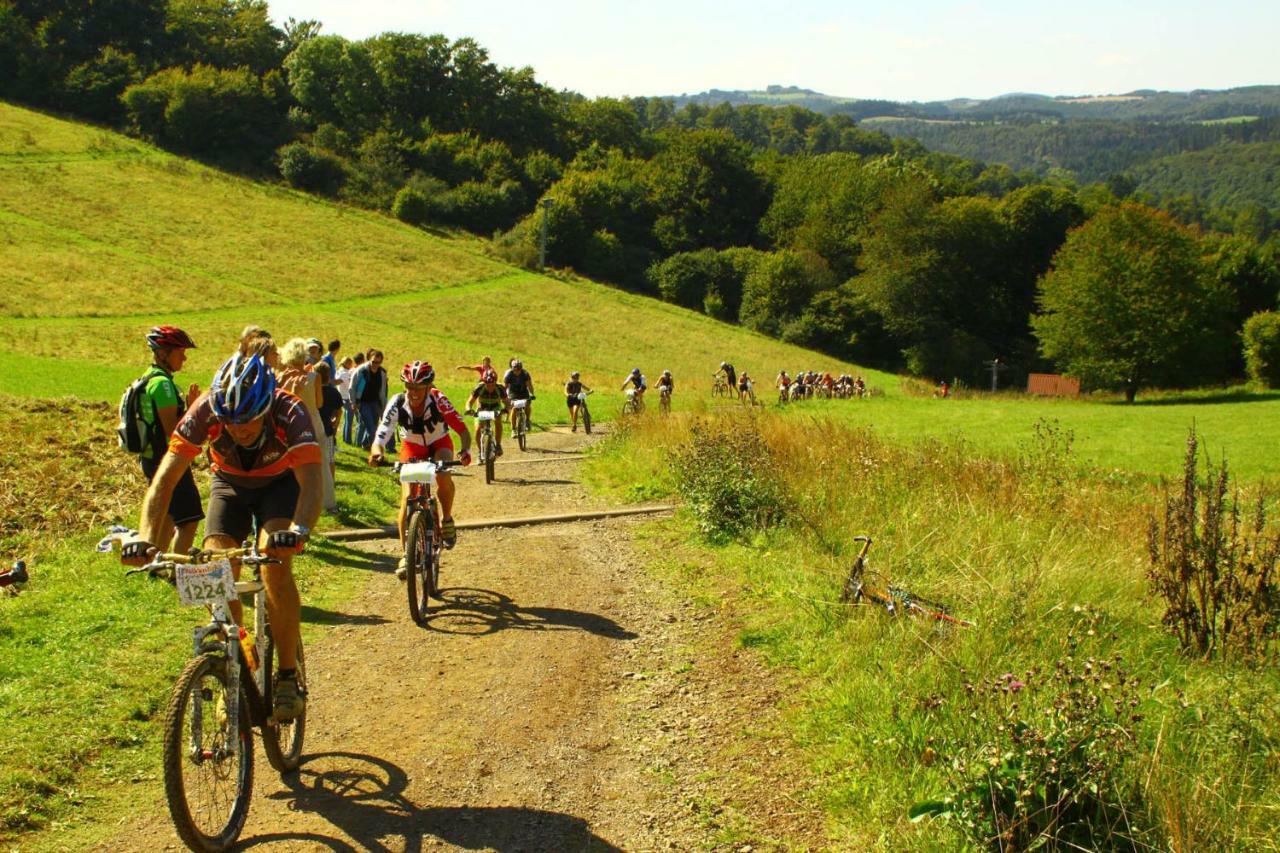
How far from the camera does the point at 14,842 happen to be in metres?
4.54

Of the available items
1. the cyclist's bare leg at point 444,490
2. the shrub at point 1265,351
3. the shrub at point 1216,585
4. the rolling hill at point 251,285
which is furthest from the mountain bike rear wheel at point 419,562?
the shrub at point 1265,351

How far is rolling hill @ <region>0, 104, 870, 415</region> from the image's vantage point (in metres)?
42.0

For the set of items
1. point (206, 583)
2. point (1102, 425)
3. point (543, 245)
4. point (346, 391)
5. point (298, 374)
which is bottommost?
point (1102, 425)

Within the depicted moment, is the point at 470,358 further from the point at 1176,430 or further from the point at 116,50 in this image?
the point at 116,50

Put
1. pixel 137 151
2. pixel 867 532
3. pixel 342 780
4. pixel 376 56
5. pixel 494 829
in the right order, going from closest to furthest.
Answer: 1. pixel 494 829
2. pixel 342 780
3. pixel 867 532
4. pixel 137 151
5. pixel 376 56

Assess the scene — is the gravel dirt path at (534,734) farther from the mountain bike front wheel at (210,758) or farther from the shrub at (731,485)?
the shrub at (731,485)

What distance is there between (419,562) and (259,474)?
3.02 meters

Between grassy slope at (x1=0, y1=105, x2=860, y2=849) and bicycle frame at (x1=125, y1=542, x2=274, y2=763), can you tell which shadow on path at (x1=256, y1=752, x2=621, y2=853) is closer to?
bicycle frame at (x1=125, y1=542, x2=274, y2=763)

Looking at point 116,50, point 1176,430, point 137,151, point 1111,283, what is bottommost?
point 1176,430

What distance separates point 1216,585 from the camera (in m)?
6.65

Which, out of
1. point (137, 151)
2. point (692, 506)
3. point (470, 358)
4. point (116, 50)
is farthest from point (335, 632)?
point (116, 50)

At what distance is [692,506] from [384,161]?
259 ft

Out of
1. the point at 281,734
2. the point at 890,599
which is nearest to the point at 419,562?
the point at 281,734

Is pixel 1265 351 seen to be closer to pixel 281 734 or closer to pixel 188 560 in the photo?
pixel 281 734
